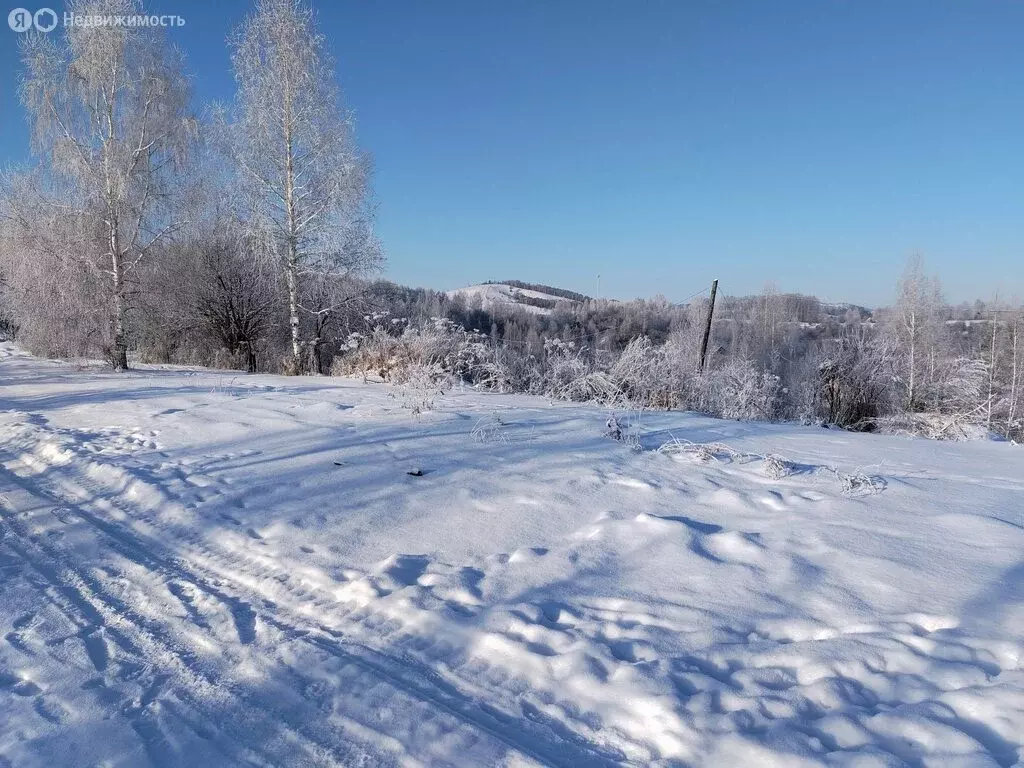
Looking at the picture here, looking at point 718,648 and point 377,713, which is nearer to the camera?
point 377,713

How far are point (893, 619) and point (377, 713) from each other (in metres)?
2.38

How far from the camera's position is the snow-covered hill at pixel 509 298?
280ft

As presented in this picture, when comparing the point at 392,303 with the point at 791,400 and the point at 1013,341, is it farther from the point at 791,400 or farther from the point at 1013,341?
the point at 1013,341

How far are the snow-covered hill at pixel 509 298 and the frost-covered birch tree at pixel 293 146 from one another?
64.0 metres

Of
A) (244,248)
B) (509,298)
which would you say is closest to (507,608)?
(244,248)

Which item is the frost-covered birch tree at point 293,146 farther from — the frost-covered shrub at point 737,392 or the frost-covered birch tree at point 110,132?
the frost-covered shrub at point 737,392

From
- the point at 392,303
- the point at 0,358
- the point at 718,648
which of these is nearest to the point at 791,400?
the point at 392,303

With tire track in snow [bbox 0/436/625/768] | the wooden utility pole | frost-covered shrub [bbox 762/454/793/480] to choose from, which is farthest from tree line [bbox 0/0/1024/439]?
tire track in snow [bbox 0/436/625/768]

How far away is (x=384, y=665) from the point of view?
8.13 ft

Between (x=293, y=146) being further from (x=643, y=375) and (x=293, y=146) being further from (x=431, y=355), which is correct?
(x=643, y=375)

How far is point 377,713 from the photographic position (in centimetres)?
219

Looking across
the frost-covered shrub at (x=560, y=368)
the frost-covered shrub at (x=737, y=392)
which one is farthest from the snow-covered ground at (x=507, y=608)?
the frost-covered shrub at (x=737, y=392)

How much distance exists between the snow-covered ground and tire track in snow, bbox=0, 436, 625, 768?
13 mm

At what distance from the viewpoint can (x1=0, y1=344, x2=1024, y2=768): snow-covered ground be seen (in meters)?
2.04
